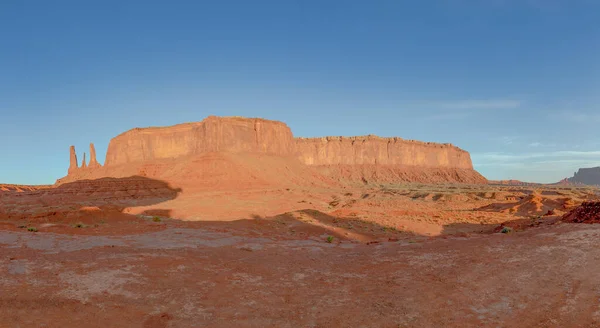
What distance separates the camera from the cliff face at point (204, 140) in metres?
65.6

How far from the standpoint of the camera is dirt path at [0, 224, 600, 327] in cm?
566

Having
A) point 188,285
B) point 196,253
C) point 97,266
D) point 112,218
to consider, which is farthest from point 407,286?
point 112,218

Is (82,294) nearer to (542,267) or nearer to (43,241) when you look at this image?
(43,241)

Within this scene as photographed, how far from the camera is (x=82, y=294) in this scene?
661cm

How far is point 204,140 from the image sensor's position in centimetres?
6669

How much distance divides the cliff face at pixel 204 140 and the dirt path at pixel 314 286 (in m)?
55.9

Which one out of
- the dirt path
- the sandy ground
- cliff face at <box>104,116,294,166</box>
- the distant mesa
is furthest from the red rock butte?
the distant mesa

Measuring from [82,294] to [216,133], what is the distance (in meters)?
60.2

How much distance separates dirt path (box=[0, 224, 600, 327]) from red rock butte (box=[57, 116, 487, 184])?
44722mm

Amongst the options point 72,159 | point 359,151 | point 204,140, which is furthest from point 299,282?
point 72,159

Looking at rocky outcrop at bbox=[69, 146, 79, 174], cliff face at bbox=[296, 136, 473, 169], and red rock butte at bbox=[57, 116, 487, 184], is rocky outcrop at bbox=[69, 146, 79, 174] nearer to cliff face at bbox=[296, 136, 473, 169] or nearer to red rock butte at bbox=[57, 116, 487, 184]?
red rock butte at bbox=[57, 116, 487, 184]

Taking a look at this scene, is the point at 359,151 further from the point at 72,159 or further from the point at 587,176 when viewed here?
the point at 587,176

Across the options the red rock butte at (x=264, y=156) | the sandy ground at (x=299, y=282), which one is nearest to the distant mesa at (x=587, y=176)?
the red rock butte at (x=264, y=156)

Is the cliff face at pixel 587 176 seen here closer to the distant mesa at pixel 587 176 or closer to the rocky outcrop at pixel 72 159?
the distant mesa at pixel 587 176
